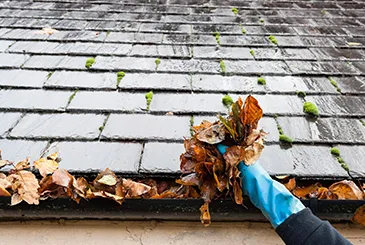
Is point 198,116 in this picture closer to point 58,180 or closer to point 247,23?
point 58,180

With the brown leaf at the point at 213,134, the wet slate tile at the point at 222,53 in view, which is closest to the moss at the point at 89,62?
the wet slate tile at the point at 222,53

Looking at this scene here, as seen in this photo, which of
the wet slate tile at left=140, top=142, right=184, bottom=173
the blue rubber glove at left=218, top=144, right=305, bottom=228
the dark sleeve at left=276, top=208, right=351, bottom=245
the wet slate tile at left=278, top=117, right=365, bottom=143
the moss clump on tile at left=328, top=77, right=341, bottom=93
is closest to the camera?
the dark sleeve at left=276, top=208, right=351, bottom=245

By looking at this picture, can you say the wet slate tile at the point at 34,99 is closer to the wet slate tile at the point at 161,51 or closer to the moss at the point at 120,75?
the moss at the point at 120,75

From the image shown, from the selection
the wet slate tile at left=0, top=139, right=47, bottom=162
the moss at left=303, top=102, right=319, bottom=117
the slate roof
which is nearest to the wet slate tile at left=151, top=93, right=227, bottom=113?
the slate roof

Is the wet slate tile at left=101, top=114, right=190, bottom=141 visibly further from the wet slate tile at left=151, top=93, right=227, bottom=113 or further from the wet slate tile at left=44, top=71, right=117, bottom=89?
the wet slate tile at left=44, top=71, right=117, bottom=89

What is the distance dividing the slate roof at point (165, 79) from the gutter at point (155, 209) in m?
0.19

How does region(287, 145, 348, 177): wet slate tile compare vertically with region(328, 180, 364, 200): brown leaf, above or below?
above

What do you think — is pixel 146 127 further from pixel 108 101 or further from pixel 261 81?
pixel 261 81

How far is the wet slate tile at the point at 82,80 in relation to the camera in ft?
8.39

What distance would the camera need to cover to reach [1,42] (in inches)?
126

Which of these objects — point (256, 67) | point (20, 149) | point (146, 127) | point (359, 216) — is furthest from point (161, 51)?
point (359, 216)

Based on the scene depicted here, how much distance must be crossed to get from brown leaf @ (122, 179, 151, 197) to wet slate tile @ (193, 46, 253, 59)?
161cm

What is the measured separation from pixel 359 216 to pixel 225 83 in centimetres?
134

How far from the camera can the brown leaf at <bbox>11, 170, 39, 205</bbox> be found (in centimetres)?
168
